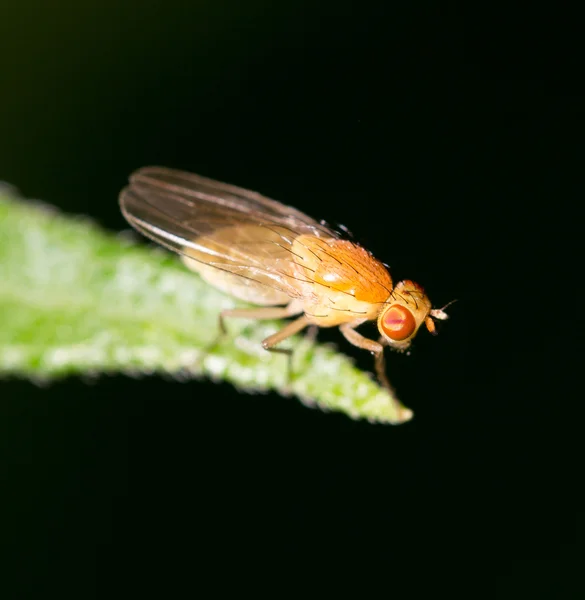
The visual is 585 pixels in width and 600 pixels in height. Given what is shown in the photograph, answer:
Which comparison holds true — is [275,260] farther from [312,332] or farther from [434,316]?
[434,316]

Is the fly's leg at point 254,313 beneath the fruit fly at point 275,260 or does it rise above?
beneath

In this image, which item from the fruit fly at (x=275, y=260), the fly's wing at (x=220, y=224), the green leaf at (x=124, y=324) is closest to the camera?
the green leaf at (x=124, y=324)

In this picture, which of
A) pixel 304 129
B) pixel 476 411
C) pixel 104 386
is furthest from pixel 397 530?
pixel 304 129

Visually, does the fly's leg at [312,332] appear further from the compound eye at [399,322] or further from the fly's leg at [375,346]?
the compound eye at [399,322]

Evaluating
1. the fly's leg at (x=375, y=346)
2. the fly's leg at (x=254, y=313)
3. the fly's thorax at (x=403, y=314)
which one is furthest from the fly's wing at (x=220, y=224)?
the fly's thorax at (x=403, y=314)

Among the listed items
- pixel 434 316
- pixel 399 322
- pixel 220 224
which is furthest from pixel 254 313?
pixel 434 316

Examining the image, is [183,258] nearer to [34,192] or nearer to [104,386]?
[104,386]
